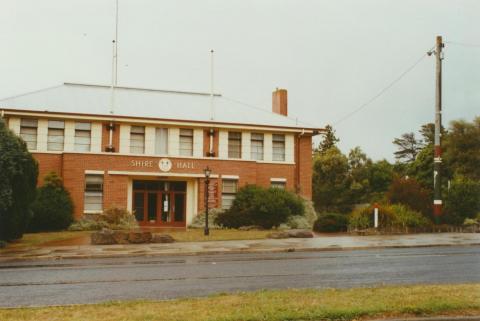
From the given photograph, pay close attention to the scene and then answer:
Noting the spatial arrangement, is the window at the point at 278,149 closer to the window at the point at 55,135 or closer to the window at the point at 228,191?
the window at the point at 228,191

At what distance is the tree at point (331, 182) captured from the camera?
58.2 m

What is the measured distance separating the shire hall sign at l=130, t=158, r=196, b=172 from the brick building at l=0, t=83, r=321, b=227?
0.06 metres

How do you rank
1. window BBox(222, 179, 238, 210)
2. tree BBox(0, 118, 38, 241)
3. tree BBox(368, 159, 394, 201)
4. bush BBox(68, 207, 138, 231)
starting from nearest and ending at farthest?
tree BBox(0, 118, 38, 241), bush BBox(68, 207, 138, 231), window BBox(222, 179, 238, 210), tree BBox(368, 159, 394, 201)

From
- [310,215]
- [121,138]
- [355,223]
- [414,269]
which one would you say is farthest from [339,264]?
[121,138]

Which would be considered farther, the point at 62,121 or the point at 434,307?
the point at 62,121

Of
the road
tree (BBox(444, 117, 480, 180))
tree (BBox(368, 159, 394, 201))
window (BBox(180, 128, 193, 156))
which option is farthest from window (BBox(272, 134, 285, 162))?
tree (BBox(368, 159, 394, 201))

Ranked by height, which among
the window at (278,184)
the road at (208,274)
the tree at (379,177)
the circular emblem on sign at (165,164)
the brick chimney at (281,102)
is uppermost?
the brick chimney at (281,102)

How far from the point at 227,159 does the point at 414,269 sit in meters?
22.4

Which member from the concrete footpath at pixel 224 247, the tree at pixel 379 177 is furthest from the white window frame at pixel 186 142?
the tree at pixel 379 177

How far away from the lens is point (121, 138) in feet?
113

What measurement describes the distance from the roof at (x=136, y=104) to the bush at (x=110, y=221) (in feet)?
19.5

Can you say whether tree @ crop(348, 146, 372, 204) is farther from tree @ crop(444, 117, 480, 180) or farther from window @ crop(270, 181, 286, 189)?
window @ crop(270, 181, 286, 189)

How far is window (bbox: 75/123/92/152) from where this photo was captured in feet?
112

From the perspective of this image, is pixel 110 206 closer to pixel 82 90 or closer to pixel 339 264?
pixel 82 90
